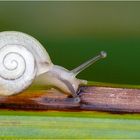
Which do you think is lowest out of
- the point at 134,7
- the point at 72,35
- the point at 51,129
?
the point at 51,129

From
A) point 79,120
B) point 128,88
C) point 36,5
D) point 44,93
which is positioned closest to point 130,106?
point 128,88

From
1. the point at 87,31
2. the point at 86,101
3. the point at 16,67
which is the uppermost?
the point at 87,31

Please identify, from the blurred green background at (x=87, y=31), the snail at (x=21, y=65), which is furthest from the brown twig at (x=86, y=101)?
the blurred green background at (x=87, y=31)

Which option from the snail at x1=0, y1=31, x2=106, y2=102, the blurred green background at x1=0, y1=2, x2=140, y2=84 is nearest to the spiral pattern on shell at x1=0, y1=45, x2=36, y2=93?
the snail at x1=0, y1=31, x2=106, y2=102

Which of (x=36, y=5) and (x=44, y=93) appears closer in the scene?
(x=44, y=93)

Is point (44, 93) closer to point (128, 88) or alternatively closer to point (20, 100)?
point (20, 100)

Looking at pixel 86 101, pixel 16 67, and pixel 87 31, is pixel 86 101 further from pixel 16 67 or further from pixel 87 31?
pixel 87 31

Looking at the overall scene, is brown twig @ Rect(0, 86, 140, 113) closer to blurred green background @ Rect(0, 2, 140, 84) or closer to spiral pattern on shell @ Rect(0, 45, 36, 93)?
spiral pattern on shell @ Rect(0, 45, 36, 93)

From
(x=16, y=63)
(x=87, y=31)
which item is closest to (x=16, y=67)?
(x=16, y=63)
